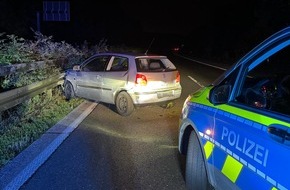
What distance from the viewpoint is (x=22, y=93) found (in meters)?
7.64

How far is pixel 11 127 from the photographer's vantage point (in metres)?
7.13

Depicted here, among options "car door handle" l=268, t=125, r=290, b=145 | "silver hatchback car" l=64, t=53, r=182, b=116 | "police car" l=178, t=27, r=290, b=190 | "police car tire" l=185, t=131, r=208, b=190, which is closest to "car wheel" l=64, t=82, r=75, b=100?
"silver hatchback car" l=64, t=53, r=182, b=116

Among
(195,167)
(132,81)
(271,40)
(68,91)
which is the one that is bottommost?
(68,91)

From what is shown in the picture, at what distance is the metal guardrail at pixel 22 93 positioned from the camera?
22.1 ft

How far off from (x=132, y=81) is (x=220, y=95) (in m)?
5.44

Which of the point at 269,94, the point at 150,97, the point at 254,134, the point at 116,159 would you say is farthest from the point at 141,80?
the point at 254,134

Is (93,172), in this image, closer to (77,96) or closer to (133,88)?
(133,88)

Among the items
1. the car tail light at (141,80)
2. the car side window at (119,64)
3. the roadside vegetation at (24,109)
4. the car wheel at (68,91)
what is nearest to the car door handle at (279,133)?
the roadside vegetation at (24,109)

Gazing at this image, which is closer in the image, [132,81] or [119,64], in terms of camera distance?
[132,81]

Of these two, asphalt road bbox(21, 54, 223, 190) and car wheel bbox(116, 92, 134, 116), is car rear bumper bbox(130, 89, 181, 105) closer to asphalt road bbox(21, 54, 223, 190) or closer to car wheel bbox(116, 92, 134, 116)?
car wheel bbox(116, 92, 134, 116)

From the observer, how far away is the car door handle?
243 centimetres

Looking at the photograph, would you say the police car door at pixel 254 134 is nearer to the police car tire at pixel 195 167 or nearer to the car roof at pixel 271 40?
the car roof at pixel 271 40

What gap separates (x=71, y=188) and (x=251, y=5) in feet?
166

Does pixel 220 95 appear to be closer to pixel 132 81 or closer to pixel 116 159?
pixel 116 159
